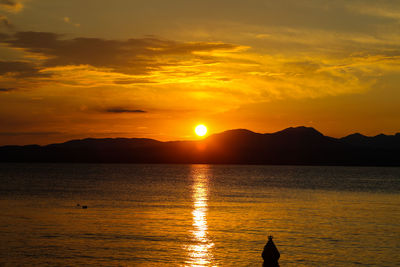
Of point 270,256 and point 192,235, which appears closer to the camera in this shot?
point 270,256

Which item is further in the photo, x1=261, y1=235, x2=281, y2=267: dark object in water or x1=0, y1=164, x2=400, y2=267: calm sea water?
x1=0, y1=164, x2=400, y2=267: calm sea water

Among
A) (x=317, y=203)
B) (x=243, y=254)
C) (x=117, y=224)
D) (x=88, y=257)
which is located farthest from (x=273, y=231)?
(x=317, y=203)

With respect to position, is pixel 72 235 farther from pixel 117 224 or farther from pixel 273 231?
pixel 273 231

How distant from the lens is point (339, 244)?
4209 centimetres

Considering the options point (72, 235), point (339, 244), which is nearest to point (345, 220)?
point (339, 244)

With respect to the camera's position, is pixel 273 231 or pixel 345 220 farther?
pixel 345 220

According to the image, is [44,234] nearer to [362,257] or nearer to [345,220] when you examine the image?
[362,257]

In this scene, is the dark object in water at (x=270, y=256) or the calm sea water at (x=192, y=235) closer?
the dark object in water at (x=270, y=256)

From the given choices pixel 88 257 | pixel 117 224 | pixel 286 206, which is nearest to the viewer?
pixel 88 257

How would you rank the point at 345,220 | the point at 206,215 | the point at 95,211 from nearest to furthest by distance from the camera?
the point at 345,220
the point at 206,215
the point at 95,211

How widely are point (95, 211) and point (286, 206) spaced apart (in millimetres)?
29285

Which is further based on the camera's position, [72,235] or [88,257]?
[72,235]

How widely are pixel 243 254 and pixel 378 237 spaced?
612 inches

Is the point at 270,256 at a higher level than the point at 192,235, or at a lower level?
higher
